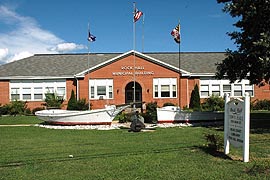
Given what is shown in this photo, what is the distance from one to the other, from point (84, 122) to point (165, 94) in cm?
1603

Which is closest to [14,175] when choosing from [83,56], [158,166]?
[158,166]

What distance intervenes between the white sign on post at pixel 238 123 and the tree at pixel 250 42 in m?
5.95

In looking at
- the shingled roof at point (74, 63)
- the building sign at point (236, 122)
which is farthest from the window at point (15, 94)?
the building sign at point (236, 122)

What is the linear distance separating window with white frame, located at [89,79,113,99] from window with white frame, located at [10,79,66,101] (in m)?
3.20

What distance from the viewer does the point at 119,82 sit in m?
35.6

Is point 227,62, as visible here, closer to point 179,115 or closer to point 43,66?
point 179,115

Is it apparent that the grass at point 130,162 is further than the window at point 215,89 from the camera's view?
No

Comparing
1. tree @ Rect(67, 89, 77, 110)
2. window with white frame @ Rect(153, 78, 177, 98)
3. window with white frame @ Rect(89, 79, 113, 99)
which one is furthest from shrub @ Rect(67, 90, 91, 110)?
window with white frame @ Rect(153, 78, 177, 98)

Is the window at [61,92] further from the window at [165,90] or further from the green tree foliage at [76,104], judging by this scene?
the window at [165,90]

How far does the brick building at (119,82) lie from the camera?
3534 cm

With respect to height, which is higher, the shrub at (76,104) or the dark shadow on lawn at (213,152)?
the shrub at (76,104)

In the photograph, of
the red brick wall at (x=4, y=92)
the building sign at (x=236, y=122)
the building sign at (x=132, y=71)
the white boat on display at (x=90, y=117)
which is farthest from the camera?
the red brick wall at (x=4, y=92)

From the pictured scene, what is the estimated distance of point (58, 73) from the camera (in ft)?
120

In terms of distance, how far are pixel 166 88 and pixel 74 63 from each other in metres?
11.5
